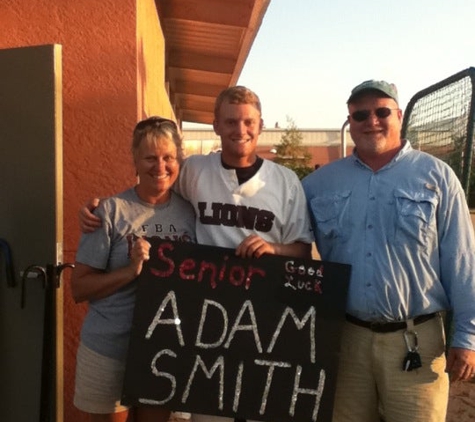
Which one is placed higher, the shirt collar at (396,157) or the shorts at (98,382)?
the shirt collar at (396,157)

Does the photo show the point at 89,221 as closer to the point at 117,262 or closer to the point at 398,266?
the point at 117,262

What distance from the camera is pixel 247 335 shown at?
3.04m

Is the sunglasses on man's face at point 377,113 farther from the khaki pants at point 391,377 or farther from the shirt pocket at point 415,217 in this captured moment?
the khaki pants at point 391,377

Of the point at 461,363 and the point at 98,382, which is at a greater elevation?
the point at 461,363

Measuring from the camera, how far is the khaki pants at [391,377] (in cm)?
299

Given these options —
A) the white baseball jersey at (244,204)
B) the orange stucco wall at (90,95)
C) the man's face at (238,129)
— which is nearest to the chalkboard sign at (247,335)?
the white baseball jersey at (244,204)

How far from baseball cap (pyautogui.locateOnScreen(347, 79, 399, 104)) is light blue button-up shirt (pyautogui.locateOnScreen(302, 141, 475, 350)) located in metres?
0.25

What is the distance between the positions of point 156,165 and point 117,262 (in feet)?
1.39

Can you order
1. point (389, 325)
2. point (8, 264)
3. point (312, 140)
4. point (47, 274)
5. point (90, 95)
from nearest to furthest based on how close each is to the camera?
point (389, 325) → point (47, 274) → point (8, 264) → point (90, 95) → point (312, 140)

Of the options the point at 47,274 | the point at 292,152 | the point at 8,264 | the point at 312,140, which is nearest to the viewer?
the point at 47,274

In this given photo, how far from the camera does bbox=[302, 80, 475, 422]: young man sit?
295cm

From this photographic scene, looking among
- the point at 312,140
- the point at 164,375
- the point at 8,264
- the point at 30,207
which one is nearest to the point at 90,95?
A: the point at 30,207

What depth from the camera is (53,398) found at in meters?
3.59

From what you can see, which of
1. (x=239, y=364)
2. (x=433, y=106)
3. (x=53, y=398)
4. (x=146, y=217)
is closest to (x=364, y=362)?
(x=239, y=364)
